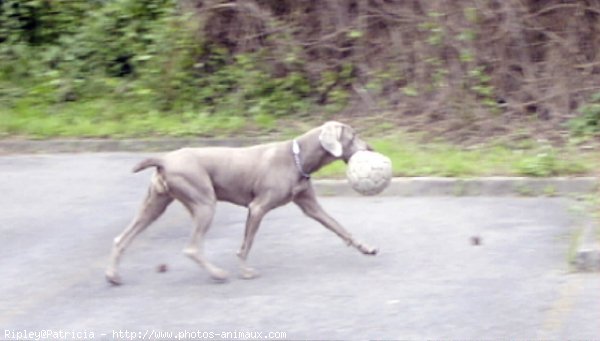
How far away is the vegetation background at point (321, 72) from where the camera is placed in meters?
13.0

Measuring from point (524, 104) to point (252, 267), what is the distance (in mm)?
5456

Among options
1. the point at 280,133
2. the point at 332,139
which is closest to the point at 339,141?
the point at 332,139

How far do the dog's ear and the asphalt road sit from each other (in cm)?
88

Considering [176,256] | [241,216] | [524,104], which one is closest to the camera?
[176,256]

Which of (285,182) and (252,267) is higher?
(285,182)

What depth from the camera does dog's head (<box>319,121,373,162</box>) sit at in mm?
8234

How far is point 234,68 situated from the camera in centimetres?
1454

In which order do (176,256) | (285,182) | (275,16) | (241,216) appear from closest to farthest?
(285,182) → (176,256) → (241,216) → (275,16)

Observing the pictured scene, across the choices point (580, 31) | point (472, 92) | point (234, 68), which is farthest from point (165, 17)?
point (580, 31)

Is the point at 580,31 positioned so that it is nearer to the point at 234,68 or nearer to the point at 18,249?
the point at 234,68

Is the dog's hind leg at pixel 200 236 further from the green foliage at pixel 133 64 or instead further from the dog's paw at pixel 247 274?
the green foliage at pixel 133 64

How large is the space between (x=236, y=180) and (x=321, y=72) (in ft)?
20.2

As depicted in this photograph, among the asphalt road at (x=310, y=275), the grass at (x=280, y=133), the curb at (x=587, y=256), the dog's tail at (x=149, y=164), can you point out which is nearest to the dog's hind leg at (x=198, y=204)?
the dog's tail at (x=149, y=164)

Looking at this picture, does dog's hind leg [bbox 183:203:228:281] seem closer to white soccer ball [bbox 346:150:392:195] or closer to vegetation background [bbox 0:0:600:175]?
white soccer ball [bbox 346:150:392:195]
